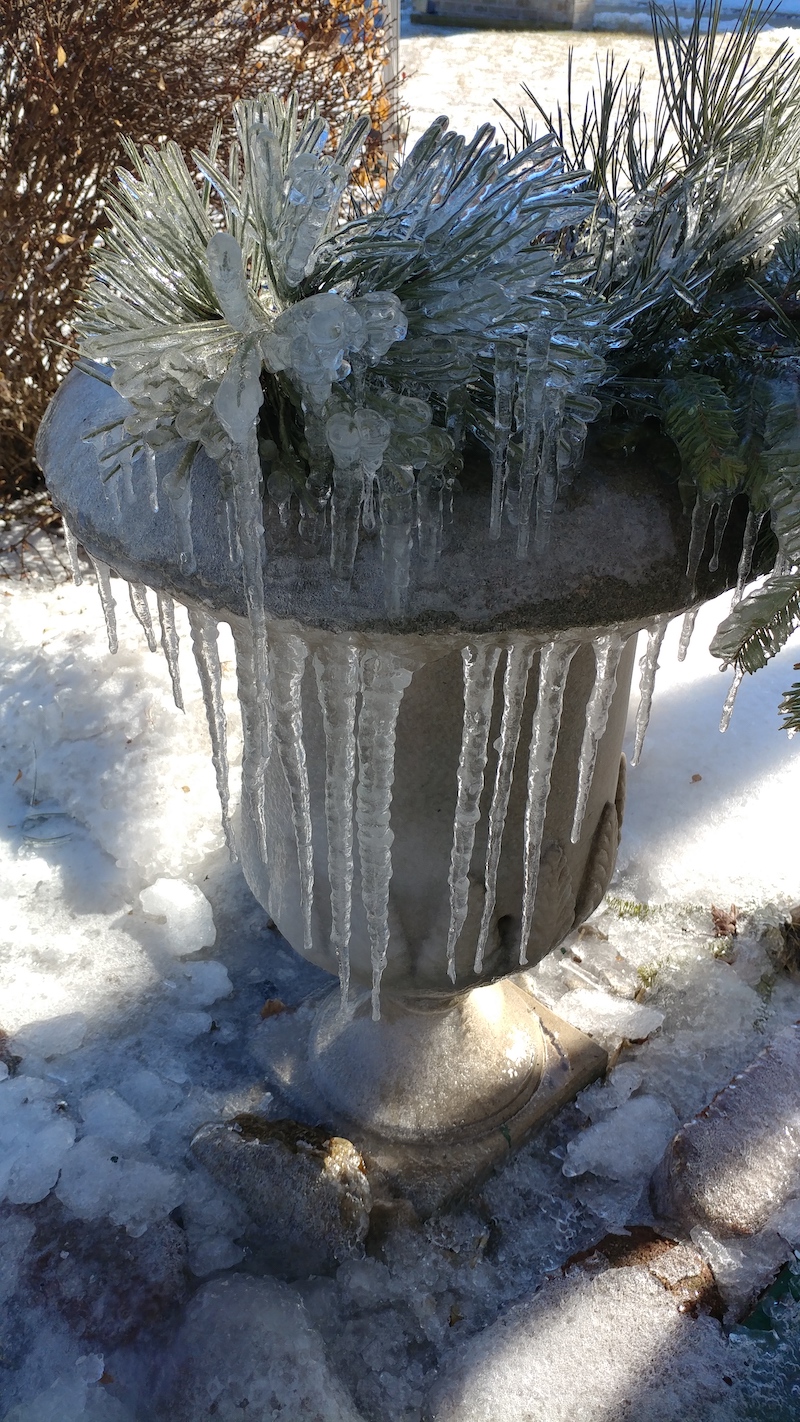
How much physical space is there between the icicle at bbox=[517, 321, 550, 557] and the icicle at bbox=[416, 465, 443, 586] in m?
0.09

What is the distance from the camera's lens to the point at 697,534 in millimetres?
1102

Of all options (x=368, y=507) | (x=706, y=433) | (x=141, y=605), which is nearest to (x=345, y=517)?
(x=368, y=507)

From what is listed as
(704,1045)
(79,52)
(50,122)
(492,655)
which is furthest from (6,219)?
(704,1045)

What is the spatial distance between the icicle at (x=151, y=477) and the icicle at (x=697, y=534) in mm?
572

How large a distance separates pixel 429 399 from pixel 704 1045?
168 centimetres

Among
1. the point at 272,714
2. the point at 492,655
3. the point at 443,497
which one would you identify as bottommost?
the point at 272,714

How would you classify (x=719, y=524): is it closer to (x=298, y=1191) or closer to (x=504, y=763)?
(x=504, y=763)

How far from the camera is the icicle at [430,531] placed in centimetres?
106

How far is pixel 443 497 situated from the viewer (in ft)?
3.52

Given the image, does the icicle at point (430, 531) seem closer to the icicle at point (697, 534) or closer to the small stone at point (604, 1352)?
the icicle at point (697, 534)

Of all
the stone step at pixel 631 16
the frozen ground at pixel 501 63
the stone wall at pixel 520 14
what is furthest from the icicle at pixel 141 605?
the stone wall at pixel 520 14

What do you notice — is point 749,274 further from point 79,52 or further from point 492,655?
point 79,52

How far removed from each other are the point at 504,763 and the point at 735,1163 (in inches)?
40.3

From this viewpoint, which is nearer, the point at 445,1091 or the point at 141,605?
the point at 141,605
